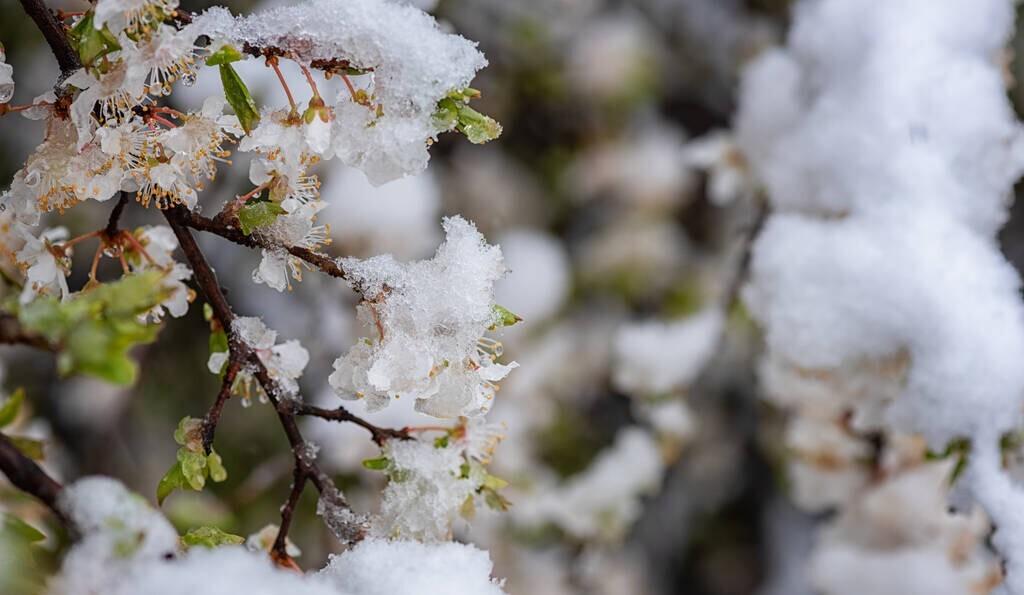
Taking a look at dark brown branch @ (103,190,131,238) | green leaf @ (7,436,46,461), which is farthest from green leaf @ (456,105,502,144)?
green leaf @ (7,436,46,461)

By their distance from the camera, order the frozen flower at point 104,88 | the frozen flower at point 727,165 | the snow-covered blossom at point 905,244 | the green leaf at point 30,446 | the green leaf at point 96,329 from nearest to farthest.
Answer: the green leaf at point 96,329 < the frozen flower at point 104,88 < the green leaf at point 30,446 < the snow-covered blossom at point 905,244 < the frozen flower at point 727,165

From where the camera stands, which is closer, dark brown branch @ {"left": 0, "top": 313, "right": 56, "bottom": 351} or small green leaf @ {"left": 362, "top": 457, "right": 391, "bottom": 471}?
dark brown branch @ {"left": 0, "top": 313, "right": 56, "bottom": 351}

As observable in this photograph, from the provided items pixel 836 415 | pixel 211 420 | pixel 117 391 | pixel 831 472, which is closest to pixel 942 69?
pixel 836 415

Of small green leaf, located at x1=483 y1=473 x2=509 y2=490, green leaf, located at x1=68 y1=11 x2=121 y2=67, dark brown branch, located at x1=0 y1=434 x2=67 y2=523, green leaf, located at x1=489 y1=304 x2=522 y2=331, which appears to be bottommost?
dark brown branch, located at x1=0 y1=434 x2=67 y2=523

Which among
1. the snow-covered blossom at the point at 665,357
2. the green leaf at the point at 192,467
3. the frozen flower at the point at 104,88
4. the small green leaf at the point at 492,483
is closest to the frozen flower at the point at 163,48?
the frozen flower at the point at 104,88

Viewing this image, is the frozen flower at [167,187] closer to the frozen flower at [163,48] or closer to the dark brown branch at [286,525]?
the frozen flower at [163,48]

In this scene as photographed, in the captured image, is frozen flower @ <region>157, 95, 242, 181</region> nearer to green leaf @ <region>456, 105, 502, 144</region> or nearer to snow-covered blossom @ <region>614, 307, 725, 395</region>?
green leaf @ <region>456, 105, 502, 144</region>
